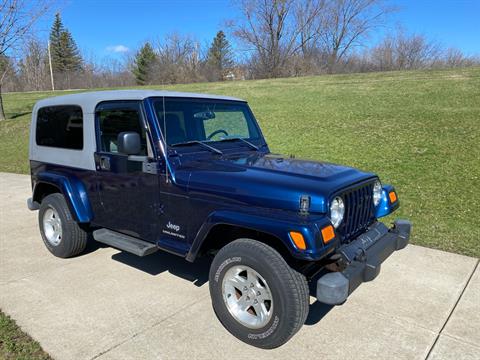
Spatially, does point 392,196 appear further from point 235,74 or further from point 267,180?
point 235,74

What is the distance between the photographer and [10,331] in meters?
3.11

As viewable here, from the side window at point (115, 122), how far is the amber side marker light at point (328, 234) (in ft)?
5.73

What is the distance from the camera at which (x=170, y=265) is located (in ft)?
14.6

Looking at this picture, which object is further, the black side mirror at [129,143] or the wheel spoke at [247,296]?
the black side mirror at [129,143]

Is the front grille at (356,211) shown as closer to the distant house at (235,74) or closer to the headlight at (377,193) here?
the headlight at (377,193)

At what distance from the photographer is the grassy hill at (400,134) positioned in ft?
21.0

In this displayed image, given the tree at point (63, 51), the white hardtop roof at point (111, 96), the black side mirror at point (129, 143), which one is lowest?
the black side mirror at point (129, 143)

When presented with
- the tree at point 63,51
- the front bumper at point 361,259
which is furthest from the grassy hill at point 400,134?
the tree at point 63,51

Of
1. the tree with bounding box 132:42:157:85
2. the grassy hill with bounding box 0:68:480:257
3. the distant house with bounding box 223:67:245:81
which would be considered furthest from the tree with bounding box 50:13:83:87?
the grassy hill with bounding box 0:68:480:257

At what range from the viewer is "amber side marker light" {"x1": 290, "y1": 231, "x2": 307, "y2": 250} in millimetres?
2564

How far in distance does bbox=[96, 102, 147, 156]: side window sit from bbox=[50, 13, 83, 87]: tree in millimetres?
65609

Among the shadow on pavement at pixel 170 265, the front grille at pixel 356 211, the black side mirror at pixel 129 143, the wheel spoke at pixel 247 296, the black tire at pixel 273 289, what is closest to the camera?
the black tire at pixel 273 289

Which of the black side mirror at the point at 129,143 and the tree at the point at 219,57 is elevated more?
the tree at the point at 219,57

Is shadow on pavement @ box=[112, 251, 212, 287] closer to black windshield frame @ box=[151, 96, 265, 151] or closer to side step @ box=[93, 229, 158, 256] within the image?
side step @ box=[93, 229, 158, 256]
